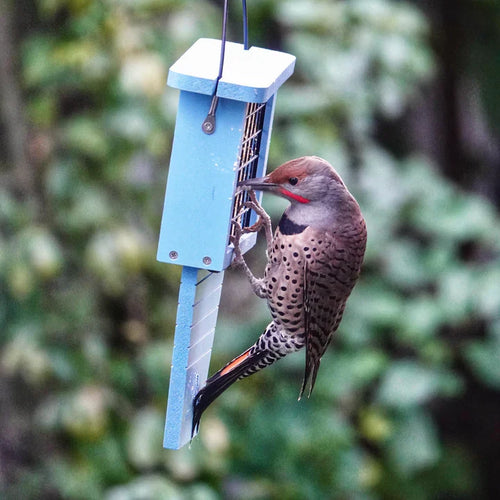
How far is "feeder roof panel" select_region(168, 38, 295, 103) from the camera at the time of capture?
2.04 meters

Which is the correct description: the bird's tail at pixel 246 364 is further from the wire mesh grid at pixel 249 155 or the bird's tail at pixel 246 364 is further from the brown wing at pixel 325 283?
the wire mesh grid at pixel 249 155

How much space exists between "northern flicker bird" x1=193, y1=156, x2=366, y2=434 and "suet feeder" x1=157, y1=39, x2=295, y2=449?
0.10 m

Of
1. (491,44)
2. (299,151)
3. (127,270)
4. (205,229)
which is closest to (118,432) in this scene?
(127,270)

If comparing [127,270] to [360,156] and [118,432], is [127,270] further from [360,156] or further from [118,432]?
[360,156]

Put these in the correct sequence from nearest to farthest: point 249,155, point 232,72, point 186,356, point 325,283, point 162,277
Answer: point 232,72
point 186,356
point 325,283
point 249,155
point 162,277

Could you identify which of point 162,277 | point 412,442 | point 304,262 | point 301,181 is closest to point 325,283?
point 304,262

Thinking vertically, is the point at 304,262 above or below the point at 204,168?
below

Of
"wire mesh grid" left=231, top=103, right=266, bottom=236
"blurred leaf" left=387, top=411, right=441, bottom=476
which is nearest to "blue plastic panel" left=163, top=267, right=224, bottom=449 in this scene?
"wire mesh grid" left=231, top=103, right=266, bottom=236

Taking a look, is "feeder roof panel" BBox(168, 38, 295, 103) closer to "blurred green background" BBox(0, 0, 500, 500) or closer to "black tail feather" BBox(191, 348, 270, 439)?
"black tail feather" BBox(191, 348, 270, 439)

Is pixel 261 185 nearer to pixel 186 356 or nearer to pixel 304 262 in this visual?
pixel 304 262

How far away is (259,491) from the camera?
398 cm

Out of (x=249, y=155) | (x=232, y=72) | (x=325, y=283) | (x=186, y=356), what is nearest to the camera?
(x=232, y=72)

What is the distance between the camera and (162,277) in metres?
4.25

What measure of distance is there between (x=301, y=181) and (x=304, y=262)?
0.21 meters
